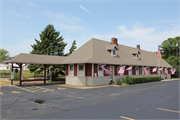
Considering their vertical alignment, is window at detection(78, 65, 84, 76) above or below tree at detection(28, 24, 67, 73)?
below

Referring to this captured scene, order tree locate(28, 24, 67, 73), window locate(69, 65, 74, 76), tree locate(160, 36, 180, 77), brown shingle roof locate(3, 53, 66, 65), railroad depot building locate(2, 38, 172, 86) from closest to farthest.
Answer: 1. brown shingle roof locate(3, 53, 66, 65)
2. railroad depot building locate(2, 38, 172, 86)
3. window locate(69, 65, 74, 76)
4. tree locate(28, 24, 67, 73)
5. tree locate(160, 36, 180, 77)

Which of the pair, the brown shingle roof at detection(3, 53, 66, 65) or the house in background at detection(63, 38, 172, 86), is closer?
the brown shingle roof at detection(3, 53, 66, 65)

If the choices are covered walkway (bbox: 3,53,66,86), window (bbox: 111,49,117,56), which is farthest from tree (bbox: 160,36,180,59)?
covered walkway (bbox: 3,53,66,86)

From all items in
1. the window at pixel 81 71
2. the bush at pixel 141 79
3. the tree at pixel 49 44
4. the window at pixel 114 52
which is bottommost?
the bush at pixel 141 79

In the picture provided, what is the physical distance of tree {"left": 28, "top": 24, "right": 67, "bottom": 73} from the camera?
117ft

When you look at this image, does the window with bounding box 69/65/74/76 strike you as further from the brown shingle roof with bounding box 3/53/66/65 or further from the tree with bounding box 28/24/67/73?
the tree with bounding box 28/24/67/73

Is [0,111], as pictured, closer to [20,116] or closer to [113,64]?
[20,116]

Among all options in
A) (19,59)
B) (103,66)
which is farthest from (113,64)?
(19,59)

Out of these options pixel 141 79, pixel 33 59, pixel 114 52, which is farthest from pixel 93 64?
pixel 141 79

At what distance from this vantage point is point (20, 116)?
710 cm

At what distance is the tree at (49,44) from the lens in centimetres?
3578

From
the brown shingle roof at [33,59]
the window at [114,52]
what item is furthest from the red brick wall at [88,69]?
the window at [114,52]

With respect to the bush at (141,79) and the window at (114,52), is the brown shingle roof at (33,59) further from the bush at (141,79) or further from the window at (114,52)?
the bush at (141,79)

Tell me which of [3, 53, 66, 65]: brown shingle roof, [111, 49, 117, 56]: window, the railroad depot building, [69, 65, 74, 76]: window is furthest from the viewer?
[111, 49, 117, 56]: window
